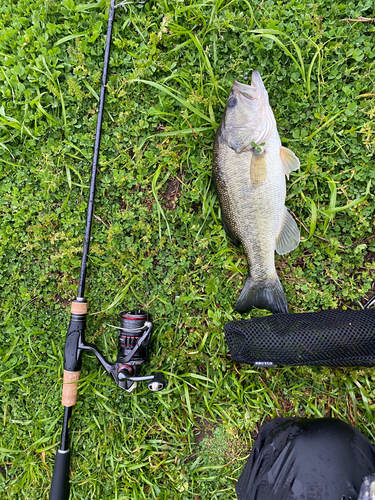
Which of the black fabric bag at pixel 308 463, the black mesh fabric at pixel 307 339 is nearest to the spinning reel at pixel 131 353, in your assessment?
the black mesh fabric at pixel 307 339

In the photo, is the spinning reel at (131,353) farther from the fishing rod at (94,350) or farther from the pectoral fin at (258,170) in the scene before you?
the pectoral fin at (258,170)

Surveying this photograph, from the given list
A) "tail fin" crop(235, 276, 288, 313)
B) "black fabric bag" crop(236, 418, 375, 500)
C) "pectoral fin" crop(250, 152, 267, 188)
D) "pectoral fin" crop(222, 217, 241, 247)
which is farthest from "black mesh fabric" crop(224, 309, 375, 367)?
"pectoral fin" crop(250, 152, 267, 188)

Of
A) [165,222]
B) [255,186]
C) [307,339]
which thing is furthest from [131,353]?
[255,186]

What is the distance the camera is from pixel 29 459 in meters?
Result: 2.57

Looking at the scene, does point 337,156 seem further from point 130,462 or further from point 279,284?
point 130,462

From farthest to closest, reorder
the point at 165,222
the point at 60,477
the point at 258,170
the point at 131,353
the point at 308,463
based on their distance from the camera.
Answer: the point at 165,222
the point at 60,477
the point at 131,353
the point at 258,170
the point at 308,463

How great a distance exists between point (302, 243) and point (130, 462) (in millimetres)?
2243

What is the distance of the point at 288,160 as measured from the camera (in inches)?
87.0

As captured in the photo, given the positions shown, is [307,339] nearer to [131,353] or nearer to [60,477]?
[131,353]

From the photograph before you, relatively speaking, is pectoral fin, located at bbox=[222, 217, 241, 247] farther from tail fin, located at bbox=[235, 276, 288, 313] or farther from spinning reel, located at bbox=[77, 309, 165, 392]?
spinning reel, located at bbox=[77, 309, 165, 392]

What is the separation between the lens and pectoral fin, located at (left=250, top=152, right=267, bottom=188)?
6.88 feet

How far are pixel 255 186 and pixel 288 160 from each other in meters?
0.34

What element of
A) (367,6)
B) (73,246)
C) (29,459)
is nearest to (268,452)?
(29,459)

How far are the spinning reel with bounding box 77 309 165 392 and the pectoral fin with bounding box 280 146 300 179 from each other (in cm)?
155
